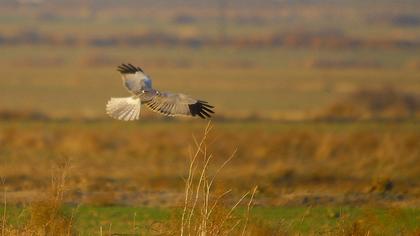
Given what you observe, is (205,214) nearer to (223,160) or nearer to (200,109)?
(200,109)

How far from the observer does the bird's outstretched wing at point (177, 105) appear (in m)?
11.2

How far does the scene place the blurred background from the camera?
18145 millimetres

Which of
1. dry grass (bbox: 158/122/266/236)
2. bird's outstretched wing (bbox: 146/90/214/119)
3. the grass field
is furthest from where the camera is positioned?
the grass field

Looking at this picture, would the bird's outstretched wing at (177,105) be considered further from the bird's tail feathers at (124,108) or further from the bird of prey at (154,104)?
the bird's tail feathers at (124,108)

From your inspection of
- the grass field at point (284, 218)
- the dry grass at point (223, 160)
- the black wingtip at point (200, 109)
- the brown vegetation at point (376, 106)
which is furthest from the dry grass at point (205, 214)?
the brown vegetation at point (376, 106)

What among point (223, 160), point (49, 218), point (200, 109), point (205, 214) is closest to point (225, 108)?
point (223, 160)

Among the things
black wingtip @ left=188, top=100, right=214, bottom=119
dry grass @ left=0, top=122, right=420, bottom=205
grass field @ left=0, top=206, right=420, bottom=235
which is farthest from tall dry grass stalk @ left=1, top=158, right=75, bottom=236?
dry grass @ left=0, top=122, right=420, bottom=205

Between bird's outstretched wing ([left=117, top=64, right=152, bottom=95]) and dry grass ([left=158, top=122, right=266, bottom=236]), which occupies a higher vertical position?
bird's outstretched wing ([left=117, top=64, right=152, bottom=95])

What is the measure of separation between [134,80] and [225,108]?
29782 millimetres

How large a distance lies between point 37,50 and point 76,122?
160 ft

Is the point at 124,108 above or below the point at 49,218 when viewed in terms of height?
above

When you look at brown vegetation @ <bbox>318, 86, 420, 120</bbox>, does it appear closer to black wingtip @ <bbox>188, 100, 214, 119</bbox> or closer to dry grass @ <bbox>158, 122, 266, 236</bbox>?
black wingtip @ <bbox>188, 100, 214, 119</bbox>

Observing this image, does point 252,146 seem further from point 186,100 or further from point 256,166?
point 186,100

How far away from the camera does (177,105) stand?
1128cm
